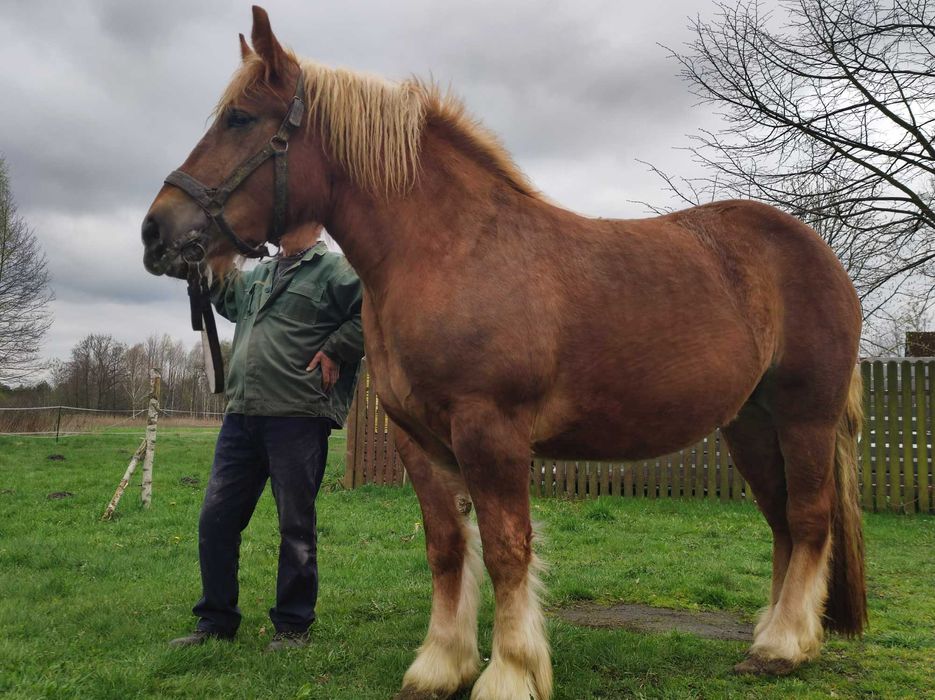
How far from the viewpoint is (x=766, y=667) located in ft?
10.4

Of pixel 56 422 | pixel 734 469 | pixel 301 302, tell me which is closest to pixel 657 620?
pixel 301 302

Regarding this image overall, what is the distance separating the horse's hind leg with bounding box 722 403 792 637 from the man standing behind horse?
222cm

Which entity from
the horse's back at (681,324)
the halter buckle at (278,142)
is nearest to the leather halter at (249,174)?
the halter buckle at (278,142)

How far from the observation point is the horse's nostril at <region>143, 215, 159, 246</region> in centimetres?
261

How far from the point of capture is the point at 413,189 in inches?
113

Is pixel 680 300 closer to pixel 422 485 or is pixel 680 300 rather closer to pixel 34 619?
pixel 422 485

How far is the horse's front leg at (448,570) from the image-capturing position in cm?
295

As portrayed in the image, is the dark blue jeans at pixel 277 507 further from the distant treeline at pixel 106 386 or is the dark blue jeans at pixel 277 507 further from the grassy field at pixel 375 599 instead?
the distant treeline at pixel 106 386

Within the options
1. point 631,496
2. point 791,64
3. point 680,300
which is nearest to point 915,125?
point 791,64

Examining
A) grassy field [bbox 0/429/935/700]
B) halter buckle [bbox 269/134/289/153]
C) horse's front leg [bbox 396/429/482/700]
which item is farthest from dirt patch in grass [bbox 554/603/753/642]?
halter buckle [bbox 269/134/289/153]

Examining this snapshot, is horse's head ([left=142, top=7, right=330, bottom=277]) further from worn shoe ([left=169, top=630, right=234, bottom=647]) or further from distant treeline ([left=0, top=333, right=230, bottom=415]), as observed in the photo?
distant treeline ([left=0, top=333, right=230, bottom=415])

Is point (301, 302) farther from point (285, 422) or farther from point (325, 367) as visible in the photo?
point (285, 422)

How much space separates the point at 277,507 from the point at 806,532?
9.13 ft

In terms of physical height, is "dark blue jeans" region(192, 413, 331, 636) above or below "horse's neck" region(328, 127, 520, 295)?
below
